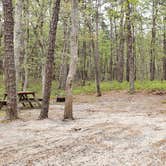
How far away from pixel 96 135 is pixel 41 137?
118 cm

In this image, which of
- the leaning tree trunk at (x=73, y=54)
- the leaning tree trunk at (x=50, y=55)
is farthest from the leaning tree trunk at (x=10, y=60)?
the leaning tree trunk at (x=73, y=54)

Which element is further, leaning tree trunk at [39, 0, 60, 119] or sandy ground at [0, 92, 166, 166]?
leaning tree trunk at [39, 0, 60, 119]

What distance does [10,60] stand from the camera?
873 centimetres

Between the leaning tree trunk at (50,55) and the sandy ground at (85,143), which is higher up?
the leaning tree trunk at (50,55)

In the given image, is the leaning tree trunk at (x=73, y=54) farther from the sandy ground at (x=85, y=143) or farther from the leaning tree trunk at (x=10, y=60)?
the leaning tree trunk at (x=10, y=60)

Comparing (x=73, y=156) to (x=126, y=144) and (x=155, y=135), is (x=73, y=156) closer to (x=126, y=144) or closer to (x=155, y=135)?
(x=126, y=144)

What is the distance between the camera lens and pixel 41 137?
6.24 m

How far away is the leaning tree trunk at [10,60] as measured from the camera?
8.54 metres

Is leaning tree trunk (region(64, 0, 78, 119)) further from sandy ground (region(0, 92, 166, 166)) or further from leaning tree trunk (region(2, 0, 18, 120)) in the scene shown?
leaning tree trunk (region(2, 0, 18, 120))

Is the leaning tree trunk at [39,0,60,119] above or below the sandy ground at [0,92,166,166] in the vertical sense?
above

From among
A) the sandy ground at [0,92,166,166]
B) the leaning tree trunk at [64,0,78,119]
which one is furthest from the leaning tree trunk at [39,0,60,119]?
the sandy ground at [0,92,166,166]

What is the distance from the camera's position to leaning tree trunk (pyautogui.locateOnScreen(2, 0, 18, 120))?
28.0 feet

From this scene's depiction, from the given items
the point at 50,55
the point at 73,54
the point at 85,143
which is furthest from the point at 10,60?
the point at 85,143

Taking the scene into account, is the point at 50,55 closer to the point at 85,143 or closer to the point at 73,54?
the point at 73,54
